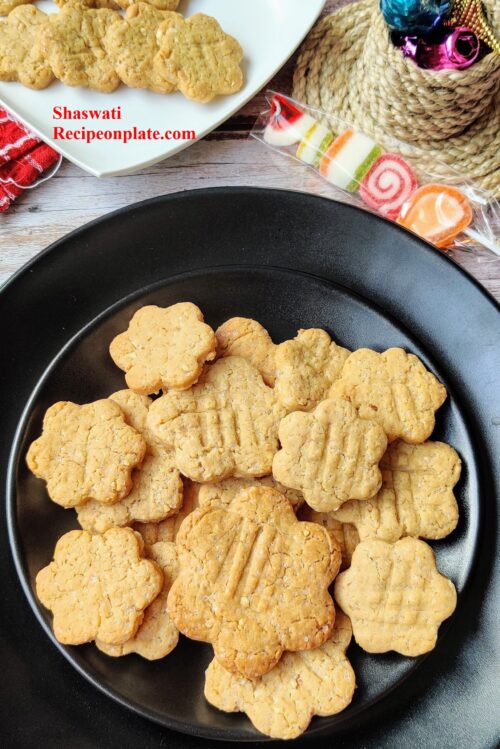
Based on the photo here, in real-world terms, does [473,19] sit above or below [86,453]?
above

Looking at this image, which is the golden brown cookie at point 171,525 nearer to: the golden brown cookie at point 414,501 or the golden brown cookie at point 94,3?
the golden brown cookie at point 414,501

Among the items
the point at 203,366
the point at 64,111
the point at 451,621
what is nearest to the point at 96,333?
the point at 203,366

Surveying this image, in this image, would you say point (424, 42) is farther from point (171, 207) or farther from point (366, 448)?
point (366, 448)

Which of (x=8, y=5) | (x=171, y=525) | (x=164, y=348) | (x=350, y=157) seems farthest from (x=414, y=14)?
(x=171, y=525)

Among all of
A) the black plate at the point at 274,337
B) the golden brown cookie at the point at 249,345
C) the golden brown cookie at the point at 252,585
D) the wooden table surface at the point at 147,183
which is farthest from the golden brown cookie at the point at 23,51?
the golden brown cookie at the point at 252,585

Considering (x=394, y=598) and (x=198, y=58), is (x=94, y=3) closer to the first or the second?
(x=198, y=58)
